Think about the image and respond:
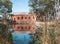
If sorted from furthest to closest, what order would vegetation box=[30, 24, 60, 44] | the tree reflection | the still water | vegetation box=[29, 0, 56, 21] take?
vegetation box=[29, 0, 56, 21]
the still water
the tree reflection
vegetation box=[30, 24, 60, 44]

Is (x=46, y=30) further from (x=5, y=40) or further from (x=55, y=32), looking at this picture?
(x=5, y=40)

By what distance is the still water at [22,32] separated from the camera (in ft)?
17.6

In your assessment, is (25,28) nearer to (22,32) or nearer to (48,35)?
(22,32)

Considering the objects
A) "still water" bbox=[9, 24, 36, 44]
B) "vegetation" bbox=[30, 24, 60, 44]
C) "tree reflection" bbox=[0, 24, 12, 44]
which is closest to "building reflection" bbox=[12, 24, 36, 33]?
"still water" bbox=[9, 24, 36, 44]

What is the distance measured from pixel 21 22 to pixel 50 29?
1.00 metres

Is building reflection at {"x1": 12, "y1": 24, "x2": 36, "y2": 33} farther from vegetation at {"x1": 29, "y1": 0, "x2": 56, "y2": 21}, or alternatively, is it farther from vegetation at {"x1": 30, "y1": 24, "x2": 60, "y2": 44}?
vegetation at {"x1": 29, "y1": 0, "x2": 56, "y2": 21}

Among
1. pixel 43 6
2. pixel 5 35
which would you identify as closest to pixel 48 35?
pixel 5 35

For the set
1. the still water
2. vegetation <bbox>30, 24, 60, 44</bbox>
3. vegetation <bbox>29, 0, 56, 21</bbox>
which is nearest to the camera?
vegetation <bbox>30, 24, 60, 44</bbox>

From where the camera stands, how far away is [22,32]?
5477mm

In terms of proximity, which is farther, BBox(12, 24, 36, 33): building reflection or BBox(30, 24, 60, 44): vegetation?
BBox(12, 24, 36, 33): building reflection

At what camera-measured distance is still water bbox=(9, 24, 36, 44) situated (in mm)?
5352

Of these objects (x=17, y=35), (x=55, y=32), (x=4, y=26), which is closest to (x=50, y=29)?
(x=55, y=32)

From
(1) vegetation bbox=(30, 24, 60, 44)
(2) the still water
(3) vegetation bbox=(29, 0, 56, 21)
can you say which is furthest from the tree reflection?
(3) vegetation bbox=(29, 0, 56, 21)

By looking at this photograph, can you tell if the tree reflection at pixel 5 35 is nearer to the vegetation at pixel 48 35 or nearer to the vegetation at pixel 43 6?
the vegetation at pixel 48 35
